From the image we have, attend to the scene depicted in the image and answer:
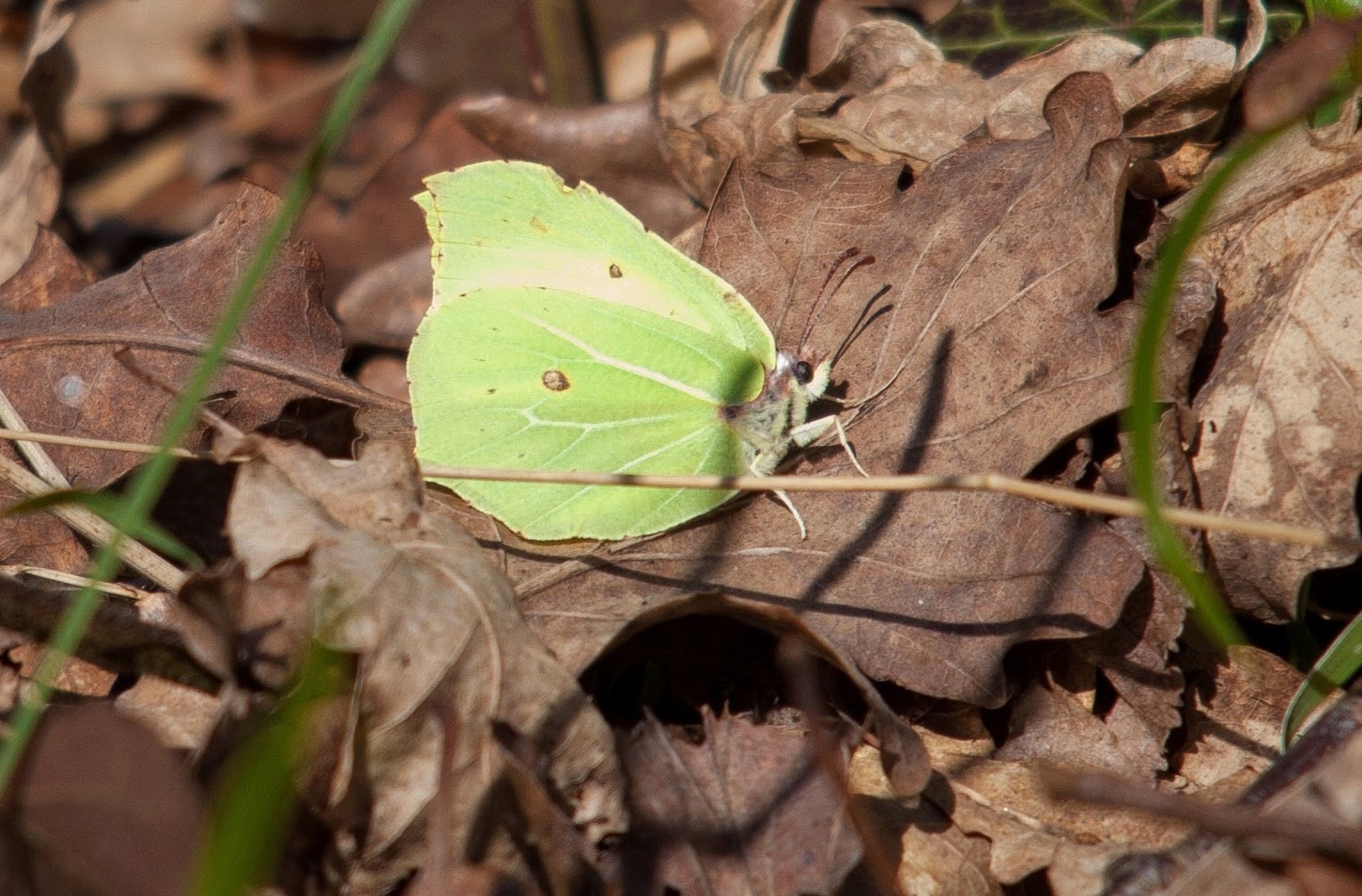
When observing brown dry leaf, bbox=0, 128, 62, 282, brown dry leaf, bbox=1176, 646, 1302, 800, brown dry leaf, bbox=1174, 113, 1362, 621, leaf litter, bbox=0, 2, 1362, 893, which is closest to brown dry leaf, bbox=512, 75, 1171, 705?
leaf litter, bbox=0, 2, 1362, 893

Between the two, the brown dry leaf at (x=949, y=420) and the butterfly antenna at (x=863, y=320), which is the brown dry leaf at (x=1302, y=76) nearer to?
the brown dry leaf at (x=949, y=420)

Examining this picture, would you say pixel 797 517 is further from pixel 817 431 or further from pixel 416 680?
pixel 416 680

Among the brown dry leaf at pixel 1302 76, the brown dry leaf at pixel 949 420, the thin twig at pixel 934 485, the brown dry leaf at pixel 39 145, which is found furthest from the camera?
the brown dry leaf at pixel 39 145

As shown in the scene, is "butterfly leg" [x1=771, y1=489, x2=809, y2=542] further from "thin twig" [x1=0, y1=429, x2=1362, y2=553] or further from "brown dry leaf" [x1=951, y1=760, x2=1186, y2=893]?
"brown dry leaf" [x1=951, y1=760, x2=1186, y2=893]

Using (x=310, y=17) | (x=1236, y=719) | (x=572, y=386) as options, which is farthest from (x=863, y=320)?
(x=310, y=17)

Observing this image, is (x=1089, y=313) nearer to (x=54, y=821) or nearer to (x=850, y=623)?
(x=850, y=623)

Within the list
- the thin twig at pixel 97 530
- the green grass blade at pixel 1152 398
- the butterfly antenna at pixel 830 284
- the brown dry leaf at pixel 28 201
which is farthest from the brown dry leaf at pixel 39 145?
the green grass blade at pixel 1152 398

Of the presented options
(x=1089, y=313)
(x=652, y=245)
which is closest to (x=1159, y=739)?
(x=1089, y=313)
